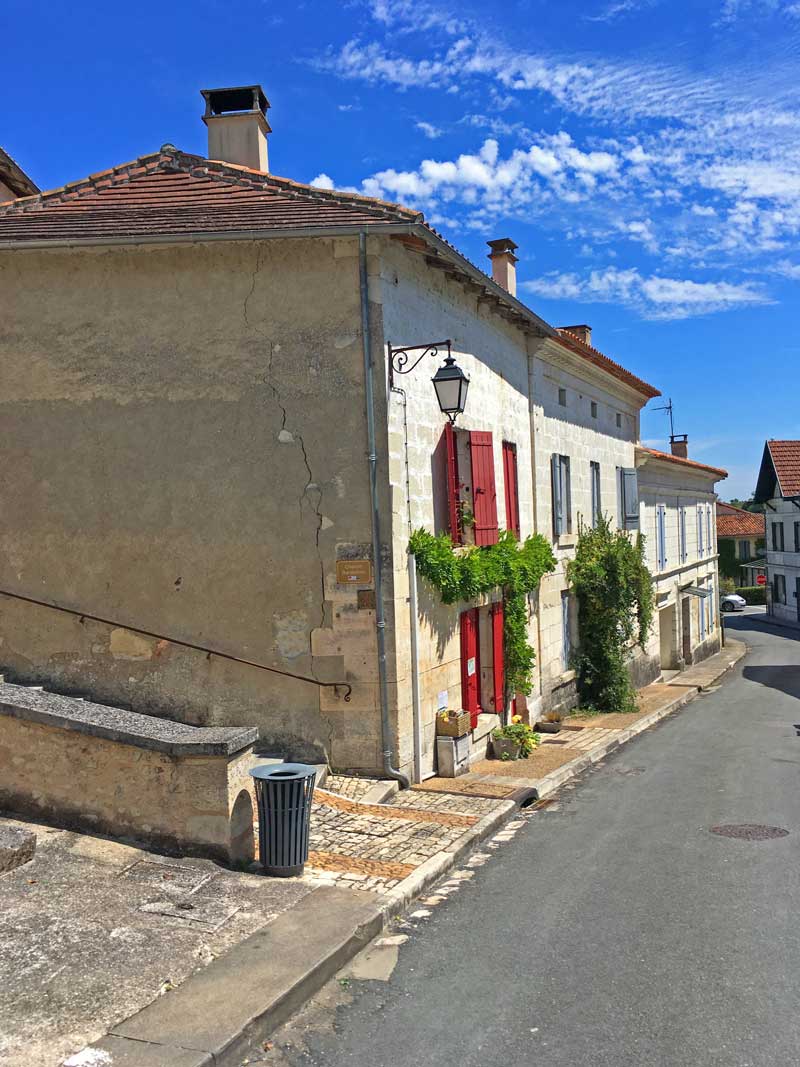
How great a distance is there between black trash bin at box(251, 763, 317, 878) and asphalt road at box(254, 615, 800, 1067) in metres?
1.01

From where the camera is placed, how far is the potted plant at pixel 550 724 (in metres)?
14.5

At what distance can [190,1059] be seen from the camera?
14.0 ft

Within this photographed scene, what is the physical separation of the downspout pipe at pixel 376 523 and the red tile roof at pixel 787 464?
3675cm

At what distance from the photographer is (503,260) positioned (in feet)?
51.6

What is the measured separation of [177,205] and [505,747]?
24.2 feet

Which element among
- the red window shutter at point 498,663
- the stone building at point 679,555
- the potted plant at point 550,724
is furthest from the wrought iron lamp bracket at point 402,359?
the stone building at point 679,555

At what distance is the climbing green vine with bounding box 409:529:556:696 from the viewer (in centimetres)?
1014

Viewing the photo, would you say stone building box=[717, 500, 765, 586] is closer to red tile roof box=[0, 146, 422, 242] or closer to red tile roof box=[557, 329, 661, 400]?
red tile roof box=[557, 329, 661, 400]

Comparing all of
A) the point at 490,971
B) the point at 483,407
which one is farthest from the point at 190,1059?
the point at 483,407

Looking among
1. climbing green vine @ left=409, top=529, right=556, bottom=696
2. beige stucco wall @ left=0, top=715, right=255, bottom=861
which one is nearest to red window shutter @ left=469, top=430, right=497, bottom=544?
climbing green vine @ left=409, top=529, right=556, bottom=696

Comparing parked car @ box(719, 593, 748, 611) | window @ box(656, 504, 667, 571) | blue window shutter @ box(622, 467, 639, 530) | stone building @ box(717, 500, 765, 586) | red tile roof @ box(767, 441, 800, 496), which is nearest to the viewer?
blue window shutter @ box(622, 467, 639, 530)

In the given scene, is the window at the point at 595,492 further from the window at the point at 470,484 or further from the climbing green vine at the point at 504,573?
the window at the point at 470,484

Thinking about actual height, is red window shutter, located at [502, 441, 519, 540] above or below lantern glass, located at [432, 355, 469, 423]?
below

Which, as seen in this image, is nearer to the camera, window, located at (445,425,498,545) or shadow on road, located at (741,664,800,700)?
window, located at (445,425,498,545)
